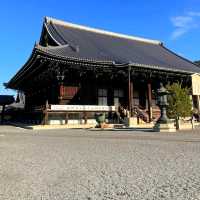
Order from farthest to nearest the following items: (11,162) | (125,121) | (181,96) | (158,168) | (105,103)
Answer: (105,103), (125,121), (181,96), (11,162), (158,168)

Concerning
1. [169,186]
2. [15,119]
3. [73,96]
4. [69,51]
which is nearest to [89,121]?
[73,96]

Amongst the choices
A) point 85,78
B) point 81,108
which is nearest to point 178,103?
point 81,108

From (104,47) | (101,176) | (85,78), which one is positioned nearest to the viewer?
(101,176)

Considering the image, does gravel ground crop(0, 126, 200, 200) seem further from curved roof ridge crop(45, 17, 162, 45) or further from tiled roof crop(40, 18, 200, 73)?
curved roof ridge crop(45, 17, 162, 45)

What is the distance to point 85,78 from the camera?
2242 cm

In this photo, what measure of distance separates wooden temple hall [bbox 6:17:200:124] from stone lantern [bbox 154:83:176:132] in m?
2.70

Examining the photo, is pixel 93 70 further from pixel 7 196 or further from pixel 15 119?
pixel 7 196

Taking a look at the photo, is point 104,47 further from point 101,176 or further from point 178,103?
point 101,176

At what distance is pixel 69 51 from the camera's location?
20891 mm

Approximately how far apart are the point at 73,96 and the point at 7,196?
18.4 metres

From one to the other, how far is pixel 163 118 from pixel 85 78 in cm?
935

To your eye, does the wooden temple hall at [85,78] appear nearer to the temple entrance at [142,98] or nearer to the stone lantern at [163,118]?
the temple entrance at [142,98]

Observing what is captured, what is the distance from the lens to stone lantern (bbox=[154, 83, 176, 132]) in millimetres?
14195

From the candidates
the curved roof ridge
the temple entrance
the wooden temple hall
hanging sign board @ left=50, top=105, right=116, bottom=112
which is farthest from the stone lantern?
the curved roof ridge
